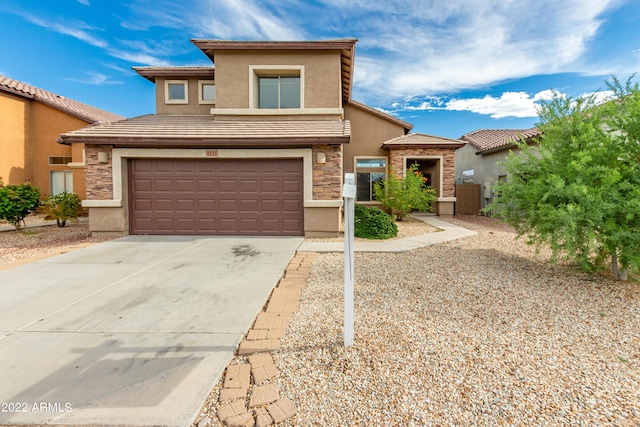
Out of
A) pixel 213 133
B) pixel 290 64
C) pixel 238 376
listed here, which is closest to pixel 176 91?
pixel 213 133

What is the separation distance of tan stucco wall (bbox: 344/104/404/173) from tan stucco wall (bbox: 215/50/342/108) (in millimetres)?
4930

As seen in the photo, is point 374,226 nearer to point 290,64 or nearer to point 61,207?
point 290,64

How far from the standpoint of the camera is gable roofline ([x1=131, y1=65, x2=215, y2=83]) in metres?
12.0

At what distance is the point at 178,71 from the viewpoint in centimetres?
1216

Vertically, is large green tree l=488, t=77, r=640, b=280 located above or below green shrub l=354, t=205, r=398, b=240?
above

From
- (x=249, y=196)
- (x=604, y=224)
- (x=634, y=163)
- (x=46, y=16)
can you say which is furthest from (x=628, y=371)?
(x=46, y=16)

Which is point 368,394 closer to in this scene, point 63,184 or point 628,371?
point 628,371

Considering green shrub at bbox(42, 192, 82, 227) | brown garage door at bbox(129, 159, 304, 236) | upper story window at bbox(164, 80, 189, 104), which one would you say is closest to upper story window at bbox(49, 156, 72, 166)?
green shrub at bbox(42, 192, 82, 227)

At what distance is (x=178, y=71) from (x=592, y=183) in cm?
1386

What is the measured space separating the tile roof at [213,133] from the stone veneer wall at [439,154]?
5338 millimetres

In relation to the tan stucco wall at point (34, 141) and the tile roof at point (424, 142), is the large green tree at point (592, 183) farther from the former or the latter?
the tan stucco wall at point (34, 141)

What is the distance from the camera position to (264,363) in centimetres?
278

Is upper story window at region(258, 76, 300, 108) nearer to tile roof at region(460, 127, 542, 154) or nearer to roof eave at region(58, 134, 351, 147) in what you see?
roof eave at region(58, 134, 351, 147)

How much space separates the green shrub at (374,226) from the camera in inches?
368
